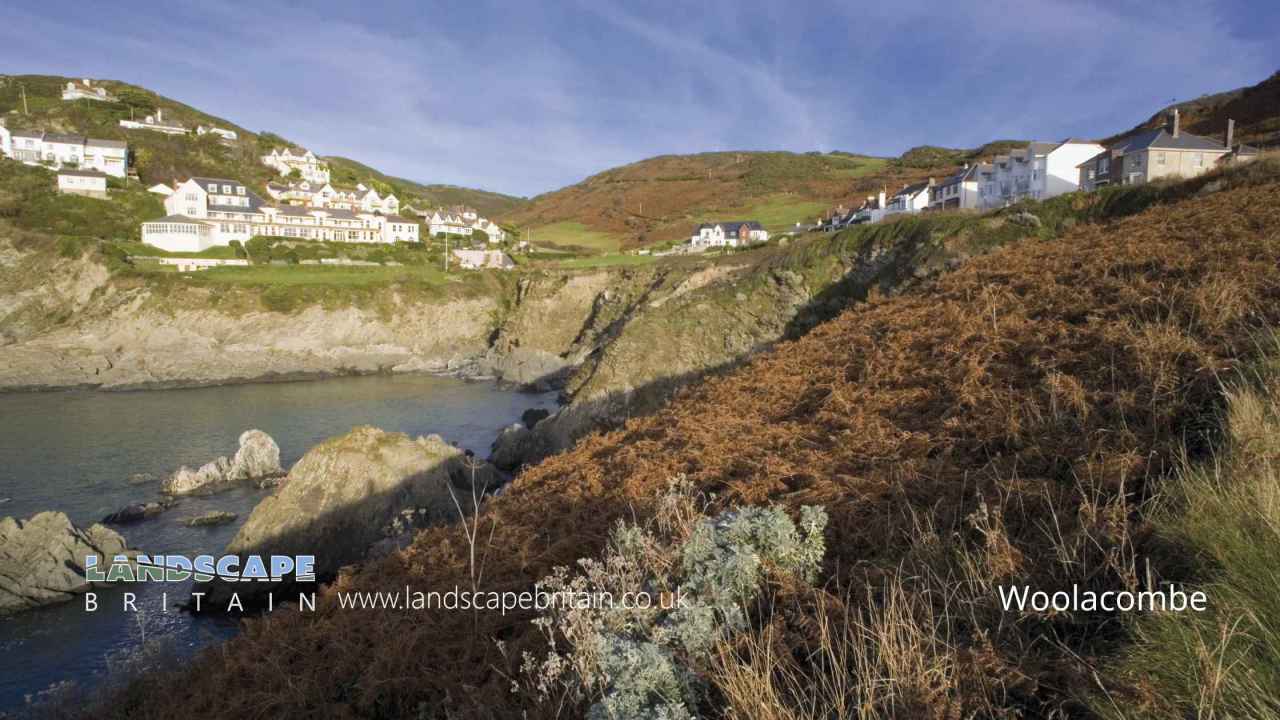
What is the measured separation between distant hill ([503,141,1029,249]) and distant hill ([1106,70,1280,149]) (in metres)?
23.1

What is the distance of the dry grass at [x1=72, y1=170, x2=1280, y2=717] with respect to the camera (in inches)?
110

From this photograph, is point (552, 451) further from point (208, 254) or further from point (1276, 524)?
point (208, 254)

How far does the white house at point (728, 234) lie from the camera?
64562mm

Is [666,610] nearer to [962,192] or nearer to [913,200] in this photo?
[962,192]

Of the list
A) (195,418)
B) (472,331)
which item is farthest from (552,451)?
(472,331)

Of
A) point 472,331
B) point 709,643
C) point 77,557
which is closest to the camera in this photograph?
point 709,643

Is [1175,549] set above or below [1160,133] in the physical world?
below

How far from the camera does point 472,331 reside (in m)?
51.0

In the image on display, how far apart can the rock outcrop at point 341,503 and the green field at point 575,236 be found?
217ft

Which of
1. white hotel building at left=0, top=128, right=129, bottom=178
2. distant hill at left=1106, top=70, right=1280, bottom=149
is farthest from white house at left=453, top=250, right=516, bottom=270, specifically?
distant hill at left=1106, top=70, right=1280, bottom=149

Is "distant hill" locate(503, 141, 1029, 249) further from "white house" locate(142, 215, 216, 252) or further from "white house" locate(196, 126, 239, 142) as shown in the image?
"white house" locate(196, 126, 239, 142)

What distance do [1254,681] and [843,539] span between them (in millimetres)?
2417

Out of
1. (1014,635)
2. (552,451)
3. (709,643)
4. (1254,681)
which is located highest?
(1254,681)

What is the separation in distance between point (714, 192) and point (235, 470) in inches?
3562
